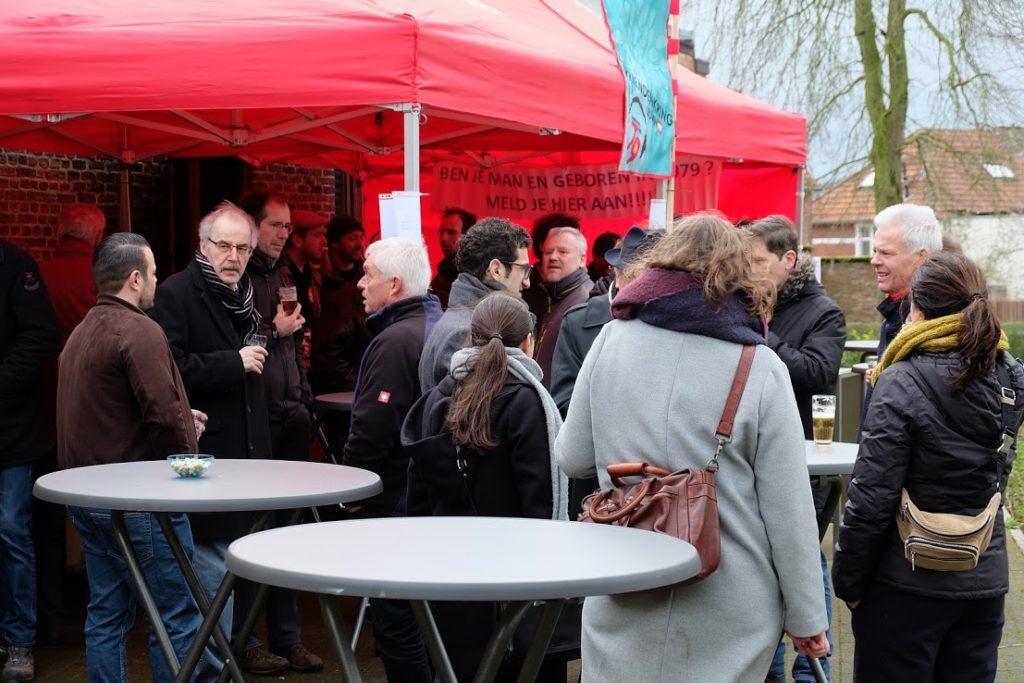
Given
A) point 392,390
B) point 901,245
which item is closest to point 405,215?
point 392,390

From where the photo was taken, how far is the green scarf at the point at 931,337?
3482 mm

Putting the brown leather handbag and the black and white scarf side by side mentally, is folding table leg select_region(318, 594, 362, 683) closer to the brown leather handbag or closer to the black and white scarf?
the brown leather handbag

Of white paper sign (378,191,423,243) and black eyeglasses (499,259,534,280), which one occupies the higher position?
white paper sign (378,191,423,243)

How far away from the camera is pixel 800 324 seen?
16.7ft

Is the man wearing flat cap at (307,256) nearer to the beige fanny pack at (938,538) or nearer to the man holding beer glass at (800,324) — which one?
the man holding beer glass at (800,324)

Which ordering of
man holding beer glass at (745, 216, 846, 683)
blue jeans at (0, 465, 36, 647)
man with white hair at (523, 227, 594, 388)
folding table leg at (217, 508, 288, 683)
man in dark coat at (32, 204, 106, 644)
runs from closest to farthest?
1. folding table leg at (217, 508, 288, 683)
2. man holding beer glass at (745, 216, 846, 683)
3. blue jeans at (0, 465, 36, 647)
4. man in dark coat at (32, 204, 106, 644)
5. man with white hair at (523, 227, 594, 388)

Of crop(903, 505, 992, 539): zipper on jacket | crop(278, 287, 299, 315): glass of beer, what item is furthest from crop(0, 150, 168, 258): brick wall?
crop(903, 505, 992, 539): zipper on jacket

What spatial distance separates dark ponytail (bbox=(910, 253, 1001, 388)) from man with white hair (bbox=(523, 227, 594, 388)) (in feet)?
7.85

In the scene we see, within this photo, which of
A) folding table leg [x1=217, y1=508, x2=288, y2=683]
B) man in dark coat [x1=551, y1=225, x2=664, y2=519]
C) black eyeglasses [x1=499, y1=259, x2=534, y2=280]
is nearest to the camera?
folding table leg [x1=217, y1=508, x2=288, y2=683]

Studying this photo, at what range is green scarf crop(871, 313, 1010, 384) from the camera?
137 inches

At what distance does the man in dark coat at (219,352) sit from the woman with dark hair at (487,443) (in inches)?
46.2

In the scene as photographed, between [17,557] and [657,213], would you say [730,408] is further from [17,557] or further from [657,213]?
[657,213]

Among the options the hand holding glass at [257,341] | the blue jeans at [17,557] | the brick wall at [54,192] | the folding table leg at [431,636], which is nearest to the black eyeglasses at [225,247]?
the hand holding glass at [257,341]

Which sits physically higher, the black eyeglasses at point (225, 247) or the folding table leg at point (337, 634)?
the black eyeglasses at point (225, 247)
